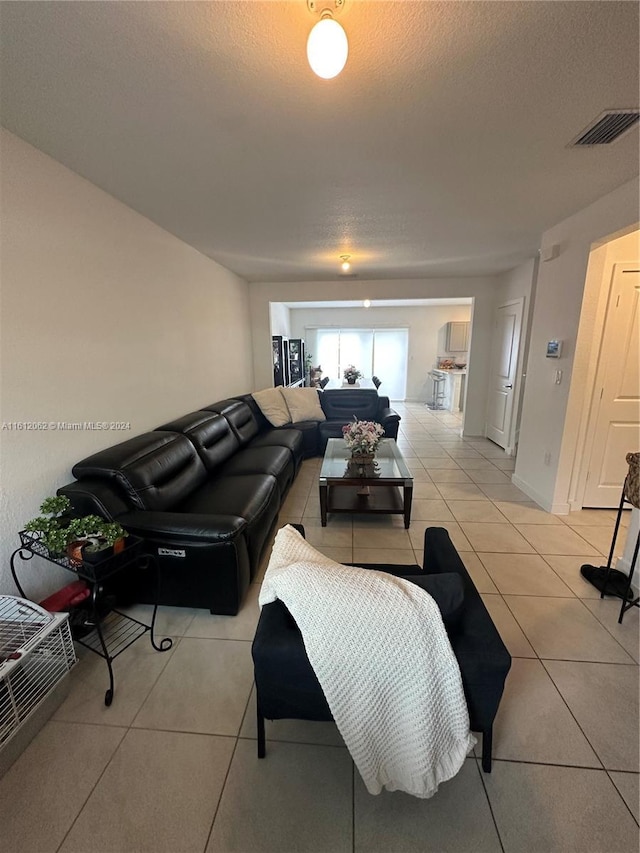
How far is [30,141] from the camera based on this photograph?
1.67 metres

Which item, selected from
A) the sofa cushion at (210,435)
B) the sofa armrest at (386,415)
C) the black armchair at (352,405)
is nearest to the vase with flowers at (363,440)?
the sofa cushion at (210,435)

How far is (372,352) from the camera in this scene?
349 inches

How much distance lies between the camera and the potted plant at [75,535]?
1457mm

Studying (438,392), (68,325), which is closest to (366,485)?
(68,325)

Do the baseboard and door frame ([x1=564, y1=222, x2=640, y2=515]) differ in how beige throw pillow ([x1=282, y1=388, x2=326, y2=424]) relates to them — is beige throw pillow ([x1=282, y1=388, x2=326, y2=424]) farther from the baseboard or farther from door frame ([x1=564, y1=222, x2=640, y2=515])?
door frame ([x1=564, y1=222, x2=640, y2=515])

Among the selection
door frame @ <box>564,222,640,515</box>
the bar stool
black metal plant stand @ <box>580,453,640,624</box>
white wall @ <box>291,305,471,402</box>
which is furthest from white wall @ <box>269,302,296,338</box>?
black metal plant stand @ <box>580,453,640,624</box>

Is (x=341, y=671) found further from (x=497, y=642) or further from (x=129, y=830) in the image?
(x=129, y=830)

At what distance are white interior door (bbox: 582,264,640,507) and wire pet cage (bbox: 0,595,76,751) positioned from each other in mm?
3756

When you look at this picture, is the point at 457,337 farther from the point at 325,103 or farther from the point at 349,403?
the point at 325,103

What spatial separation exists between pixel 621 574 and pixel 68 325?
364cm

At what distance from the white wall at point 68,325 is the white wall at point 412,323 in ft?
19.3

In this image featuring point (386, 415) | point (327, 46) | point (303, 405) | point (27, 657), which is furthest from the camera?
point (303, 405)

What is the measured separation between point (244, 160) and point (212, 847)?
280 centimetres

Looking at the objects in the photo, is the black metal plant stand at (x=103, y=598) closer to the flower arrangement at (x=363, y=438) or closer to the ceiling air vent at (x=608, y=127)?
the flower arrangement at (x=363, y=438)
